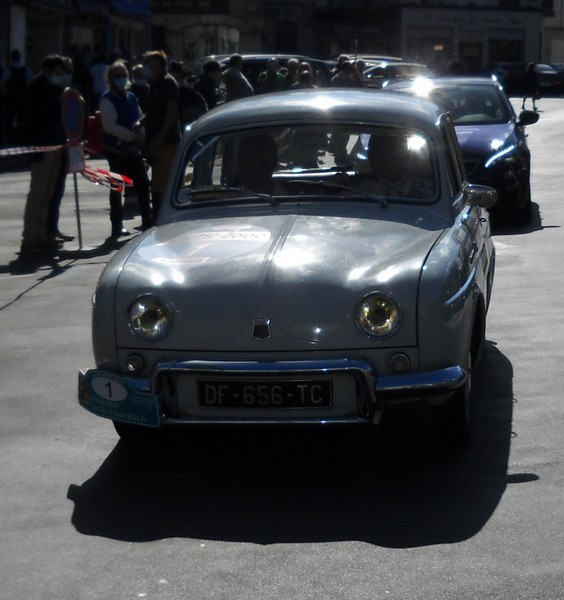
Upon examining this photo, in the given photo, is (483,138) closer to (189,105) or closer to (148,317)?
(189,105)

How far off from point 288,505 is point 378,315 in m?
0.86

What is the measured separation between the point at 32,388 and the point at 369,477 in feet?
8.26

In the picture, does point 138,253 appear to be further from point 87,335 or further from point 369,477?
point 87,335

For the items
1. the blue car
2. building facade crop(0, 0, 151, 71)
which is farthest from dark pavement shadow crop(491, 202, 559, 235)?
building facade crop(0, 0, 151, 71)

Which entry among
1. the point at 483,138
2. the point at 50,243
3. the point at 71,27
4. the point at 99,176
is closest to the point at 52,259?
the point at 50,243

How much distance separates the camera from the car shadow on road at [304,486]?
16.9 feet

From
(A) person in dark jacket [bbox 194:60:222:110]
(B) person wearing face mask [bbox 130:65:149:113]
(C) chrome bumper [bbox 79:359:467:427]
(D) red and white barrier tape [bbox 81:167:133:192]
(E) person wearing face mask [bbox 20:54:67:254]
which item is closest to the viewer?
(C) chrome bumper [bbox 79:359:467:427]

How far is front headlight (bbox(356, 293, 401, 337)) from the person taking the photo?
557 centimetres

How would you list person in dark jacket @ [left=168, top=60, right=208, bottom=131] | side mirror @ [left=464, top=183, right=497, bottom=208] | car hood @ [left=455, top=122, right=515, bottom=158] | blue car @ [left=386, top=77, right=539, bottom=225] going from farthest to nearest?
person in dark jacket @ [left=168, top=60, right=208, bottom=131] < car hood @ [left=455, top=122, right=515, bottom=158] < blue car @ [left=386, top=77, right=539, bottom=225] < side mirror @ [left=464, top=183, right=497, bottom=208]

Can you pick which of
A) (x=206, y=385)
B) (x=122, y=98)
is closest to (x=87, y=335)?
(x=206, y=385)

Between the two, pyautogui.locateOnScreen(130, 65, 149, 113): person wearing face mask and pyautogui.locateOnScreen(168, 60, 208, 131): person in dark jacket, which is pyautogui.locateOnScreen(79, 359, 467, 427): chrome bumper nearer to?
pyautogui.locateOnScreen(168, 60, 208, 131): person in dark jacket

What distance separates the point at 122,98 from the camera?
47.6 ft

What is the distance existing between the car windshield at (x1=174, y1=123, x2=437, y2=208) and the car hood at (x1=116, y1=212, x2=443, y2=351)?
688mm

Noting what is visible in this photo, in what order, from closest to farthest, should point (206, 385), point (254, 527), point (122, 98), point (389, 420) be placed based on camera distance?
point (254, 527), point (206, 385), point (389, 420), point (122, 98)
